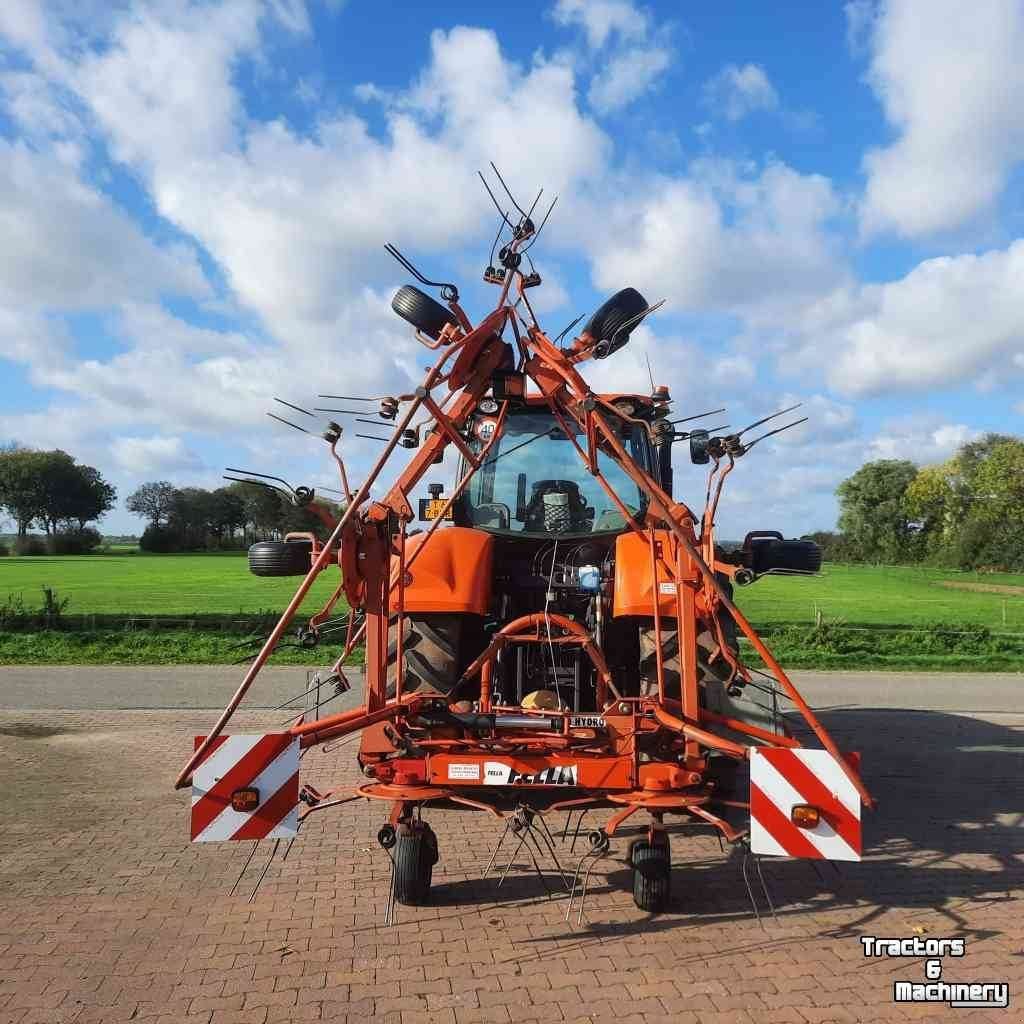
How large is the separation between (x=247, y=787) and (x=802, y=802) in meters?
2.50

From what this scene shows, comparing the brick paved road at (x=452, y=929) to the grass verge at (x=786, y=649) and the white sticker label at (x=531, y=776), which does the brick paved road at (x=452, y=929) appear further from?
the grass verge at (x=786, y=649)

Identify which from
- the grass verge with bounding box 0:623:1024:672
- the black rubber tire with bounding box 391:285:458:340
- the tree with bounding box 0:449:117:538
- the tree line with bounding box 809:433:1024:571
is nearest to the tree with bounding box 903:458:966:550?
the tree line with bounding box 809:433:1024:571

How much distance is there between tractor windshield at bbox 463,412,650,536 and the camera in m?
6.30

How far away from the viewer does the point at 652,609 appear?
499cm

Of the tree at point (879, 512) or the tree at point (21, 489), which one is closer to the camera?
the tree at point (879, 512)

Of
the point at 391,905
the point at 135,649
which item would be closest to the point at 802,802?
the point at 391,905

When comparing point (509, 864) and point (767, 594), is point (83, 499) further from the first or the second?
point (509, 864)

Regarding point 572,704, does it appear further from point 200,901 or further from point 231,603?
point 231,603

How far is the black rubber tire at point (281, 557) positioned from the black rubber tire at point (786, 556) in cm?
236

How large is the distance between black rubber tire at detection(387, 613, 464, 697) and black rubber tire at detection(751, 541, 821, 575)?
1.70 metres

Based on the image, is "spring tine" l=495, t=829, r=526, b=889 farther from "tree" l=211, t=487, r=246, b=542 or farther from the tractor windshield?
"tree" l=211, t=487, r=246, b=542

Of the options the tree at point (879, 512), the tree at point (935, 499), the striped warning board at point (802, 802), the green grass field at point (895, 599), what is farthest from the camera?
the tree at point (879, 512)

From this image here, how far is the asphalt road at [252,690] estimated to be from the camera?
35.6 ft

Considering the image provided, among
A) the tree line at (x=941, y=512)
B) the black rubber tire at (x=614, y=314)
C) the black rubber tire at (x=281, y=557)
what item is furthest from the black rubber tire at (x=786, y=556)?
the tree line at (x=941, y=512)
